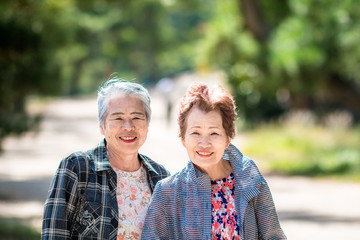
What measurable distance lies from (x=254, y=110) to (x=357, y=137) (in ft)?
20.2

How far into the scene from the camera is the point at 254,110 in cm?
2386

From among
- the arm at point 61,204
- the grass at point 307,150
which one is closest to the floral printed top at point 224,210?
the arm at point 61,204

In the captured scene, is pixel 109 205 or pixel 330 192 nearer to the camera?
pixel 109 205

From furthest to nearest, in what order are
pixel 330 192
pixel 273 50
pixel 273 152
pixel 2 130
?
pixel 273 152, pixel 273 50, pixel 330 192, pixel 2 130

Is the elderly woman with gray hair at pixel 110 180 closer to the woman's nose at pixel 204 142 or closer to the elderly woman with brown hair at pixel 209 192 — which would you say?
the elderly woman with brown hair at pixel 209 192

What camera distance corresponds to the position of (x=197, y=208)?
290 cm

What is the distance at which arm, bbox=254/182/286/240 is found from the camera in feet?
9.61

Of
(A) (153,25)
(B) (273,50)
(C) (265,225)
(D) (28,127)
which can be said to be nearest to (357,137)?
(B) (273,50)

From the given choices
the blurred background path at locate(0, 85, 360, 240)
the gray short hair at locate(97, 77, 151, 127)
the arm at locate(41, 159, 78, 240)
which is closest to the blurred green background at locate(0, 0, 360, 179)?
the blurred background path at locate(0, 85, 360, 240)

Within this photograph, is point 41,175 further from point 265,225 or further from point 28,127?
point 265,225

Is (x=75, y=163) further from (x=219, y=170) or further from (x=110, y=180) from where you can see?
(x=219, y=170)

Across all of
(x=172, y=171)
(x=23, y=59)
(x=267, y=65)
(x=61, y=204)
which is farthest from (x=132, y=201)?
(x=267, y=65)

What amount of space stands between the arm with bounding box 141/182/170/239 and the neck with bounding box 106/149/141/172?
0.45 m

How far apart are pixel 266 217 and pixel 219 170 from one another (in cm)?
30
